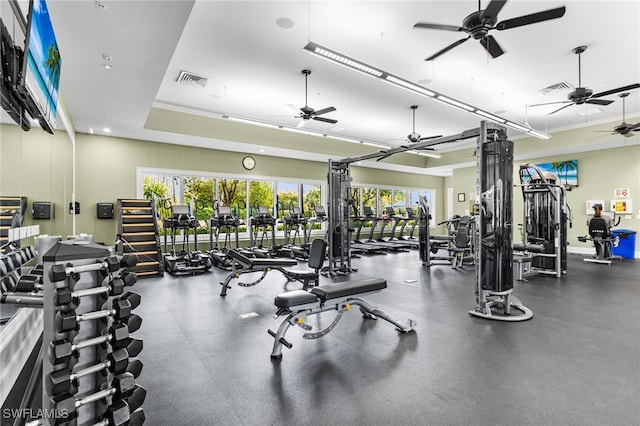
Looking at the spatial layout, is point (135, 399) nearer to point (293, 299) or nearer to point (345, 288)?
point (293, 299)

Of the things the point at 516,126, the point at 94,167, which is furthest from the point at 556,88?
the point at 94,167

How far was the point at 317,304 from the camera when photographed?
3.04 meters

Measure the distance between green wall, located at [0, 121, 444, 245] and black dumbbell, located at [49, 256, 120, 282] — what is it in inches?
70.8

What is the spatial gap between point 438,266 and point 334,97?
4.47 metres

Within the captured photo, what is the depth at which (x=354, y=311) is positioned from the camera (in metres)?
4.04

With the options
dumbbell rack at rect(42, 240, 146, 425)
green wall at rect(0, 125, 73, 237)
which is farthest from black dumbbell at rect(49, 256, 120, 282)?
green wall at rect(0, 125, 73, 237)

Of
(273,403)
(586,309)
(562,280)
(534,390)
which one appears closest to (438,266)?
(562,280)

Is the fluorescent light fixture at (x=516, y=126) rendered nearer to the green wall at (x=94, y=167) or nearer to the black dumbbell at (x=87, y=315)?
the green wall at (x=94, y=167)

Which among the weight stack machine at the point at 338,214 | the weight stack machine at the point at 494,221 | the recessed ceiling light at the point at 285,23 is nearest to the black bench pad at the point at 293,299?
the weight stack machine at the point at 494,221

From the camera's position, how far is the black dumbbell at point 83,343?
43.6 inches

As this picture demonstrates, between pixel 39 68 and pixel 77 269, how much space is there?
2.44 m

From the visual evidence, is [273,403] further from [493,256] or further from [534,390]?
[493,256]

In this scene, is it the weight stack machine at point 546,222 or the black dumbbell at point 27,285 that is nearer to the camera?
the black dumbbell at point 27,285

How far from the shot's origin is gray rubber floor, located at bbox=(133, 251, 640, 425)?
1.99 metres
